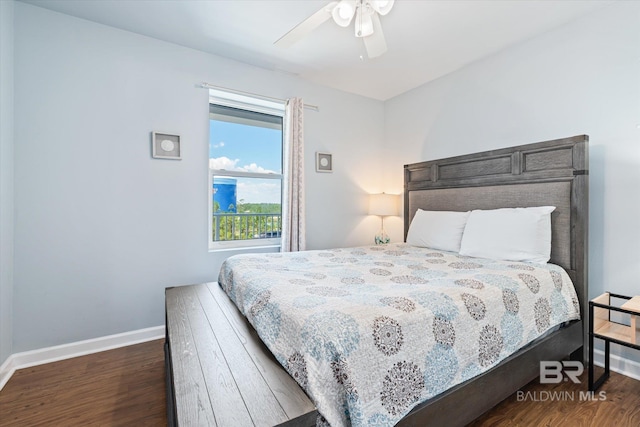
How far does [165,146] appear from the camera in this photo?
2.63m

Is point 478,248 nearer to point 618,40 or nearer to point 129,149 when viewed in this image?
point 618,40

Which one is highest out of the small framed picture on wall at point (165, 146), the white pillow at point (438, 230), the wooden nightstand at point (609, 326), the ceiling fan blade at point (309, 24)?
A: the ceiling fan blade at point (309, 24)

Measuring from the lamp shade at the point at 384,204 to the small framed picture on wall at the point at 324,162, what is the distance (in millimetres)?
725

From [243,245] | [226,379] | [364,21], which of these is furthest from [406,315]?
[243,245]

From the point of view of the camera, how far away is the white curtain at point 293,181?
3156 mm

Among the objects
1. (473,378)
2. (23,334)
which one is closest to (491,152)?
(473,378)

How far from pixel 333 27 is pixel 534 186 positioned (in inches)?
84.3

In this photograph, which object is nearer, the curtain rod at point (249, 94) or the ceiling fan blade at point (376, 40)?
the ceiling fan blade at point (376, 40)

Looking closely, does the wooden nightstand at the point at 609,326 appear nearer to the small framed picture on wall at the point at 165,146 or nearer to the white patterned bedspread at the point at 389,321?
the white patterned bedspread at the point at 389,321

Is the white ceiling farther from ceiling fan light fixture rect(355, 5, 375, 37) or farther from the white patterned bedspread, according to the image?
the white patterned bedspread

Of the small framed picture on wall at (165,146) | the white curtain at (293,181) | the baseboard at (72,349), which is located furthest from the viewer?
the white curtain at (293,181)

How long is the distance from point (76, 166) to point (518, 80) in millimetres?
3913

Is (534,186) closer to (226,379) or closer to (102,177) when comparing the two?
(226,379)

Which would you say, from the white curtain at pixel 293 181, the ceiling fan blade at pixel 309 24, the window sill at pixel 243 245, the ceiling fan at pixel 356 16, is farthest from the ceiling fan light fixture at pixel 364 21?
the window sill at pixel 243 245
